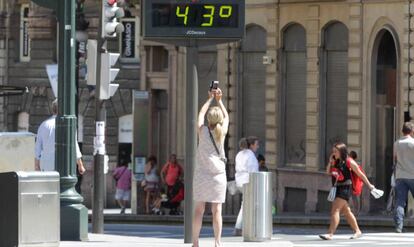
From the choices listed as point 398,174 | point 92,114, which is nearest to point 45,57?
point 92,114

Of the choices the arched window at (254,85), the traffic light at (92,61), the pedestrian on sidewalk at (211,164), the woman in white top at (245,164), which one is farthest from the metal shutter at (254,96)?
the pedestrian on sidewalk at (211,164)

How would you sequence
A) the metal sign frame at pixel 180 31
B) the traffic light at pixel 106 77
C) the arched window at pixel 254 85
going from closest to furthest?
the metal sign frame at pixel 180 31 → the traffic light at pixel 106 77 → the arched window at pixel 254 85

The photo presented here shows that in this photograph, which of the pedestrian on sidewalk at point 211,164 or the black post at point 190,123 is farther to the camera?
the black post at point 190,123

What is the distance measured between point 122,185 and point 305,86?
911cm

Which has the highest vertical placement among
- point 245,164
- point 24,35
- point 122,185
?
point 24,35

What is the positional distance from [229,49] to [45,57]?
13166mm

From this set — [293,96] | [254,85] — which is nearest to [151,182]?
[254,85]

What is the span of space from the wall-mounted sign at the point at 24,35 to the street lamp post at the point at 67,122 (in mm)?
35144

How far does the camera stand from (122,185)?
1937 inches

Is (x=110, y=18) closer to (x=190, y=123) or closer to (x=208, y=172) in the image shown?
(x=190, y=123)

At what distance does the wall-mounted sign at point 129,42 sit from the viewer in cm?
5419

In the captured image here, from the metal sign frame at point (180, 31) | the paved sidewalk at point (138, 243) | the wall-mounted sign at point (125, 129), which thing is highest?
the metal sign frame at point (180, 31)

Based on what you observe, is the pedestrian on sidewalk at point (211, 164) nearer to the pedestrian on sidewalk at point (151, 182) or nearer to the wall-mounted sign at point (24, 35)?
the pedestrian on sidewalk at point (151, 182)

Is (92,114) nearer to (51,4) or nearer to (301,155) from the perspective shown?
(301,155)
